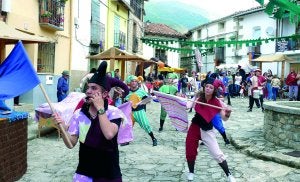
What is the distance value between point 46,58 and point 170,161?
9.50 m

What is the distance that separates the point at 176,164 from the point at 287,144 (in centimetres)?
232

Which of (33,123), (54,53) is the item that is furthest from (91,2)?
(33,123)

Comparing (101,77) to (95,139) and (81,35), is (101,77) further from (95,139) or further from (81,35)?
(81,35)

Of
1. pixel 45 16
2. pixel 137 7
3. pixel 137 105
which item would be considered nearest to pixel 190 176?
pixel 137 105

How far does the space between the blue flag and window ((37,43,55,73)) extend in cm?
1077

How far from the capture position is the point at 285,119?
8039 millimetres

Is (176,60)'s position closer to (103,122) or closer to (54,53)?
(54,53)

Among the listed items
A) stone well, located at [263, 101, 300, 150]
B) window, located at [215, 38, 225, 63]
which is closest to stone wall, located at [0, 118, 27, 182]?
stone well, located at [263, 101, 300, 150]

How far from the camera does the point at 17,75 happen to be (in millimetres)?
4266

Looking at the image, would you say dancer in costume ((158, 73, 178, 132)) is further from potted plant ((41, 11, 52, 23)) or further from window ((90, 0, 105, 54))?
window ((90, 0, 105, 54))

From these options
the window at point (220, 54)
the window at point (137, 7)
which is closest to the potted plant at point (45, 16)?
the window at point (137, 7)

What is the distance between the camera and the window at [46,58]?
15.1 m

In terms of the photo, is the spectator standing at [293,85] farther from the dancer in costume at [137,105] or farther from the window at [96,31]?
the dancer in costume at [137,105]

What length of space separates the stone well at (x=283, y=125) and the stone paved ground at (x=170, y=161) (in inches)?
7.6
